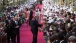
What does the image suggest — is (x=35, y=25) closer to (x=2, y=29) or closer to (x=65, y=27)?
(x=2, y=29)

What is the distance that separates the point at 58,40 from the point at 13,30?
206 inches

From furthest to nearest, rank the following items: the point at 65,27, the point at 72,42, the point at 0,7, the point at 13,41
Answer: the point at 0,7 < the point at 13,41 < the point at 65,27 < the point at 72,42

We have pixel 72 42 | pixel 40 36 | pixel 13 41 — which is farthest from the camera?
pixel 40 36

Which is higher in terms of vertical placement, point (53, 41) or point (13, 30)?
point (53, 41)

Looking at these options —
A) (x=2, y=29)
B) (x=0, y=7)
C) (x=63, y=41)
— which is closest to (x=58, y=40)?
(x=63, y=41)

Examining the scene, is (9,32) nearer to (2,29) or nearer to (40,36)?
(2,29)

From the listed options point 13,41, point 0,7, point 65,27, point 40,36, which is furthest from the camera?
point 0,7

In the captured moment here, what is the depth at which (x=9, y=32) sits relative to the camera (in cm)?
1281

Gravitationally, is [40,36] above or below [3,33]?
below

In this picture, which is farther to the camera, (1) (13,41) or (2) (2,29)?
(1) (13,41)

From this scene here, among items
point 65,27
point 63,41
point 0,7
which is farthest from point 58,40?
point 0,7

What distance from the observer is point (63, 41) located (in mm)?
7828

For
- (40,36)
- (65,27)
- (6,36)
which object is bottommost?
(40,36)

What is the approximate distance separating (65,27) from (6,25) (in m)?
3.44
